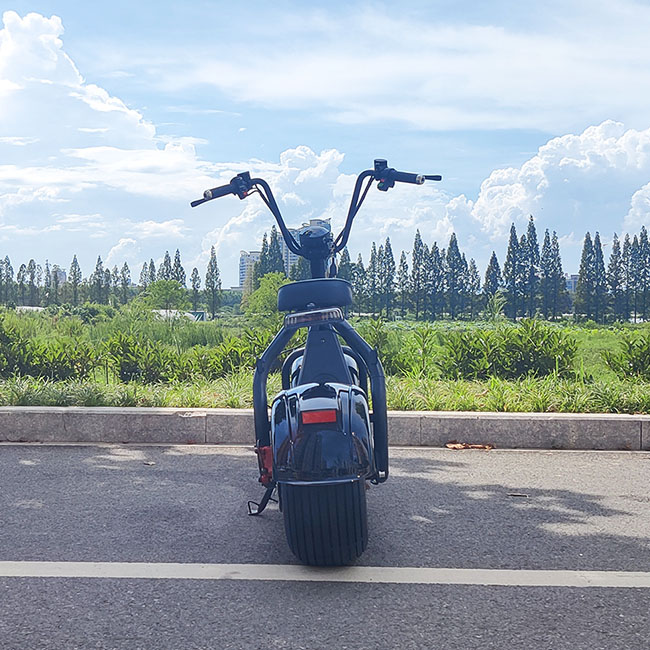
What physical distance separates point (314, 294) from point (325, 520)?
102 centimetres

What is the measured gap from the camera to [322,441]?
3.46 m

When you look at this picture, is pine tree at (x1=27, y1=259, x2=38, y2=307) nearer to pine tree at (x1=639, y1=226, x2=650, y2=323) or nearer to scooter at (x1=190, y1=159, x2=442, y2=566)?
scooter at (x1=190, y1=159, x2=442, y2=566)

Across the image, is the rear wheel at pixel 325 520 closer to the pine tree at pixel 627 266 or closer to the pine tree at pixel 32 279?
the pine tree at pixel 32 279

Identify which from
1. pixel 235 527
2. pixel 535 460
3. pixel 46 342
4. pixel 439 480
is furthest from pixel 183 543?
pixel 46 342

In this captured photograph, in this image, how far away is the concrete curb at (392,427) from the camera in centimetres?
664

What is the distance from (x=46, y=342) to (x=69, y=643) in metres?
7.86

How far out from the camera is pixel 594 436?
21.8 feet

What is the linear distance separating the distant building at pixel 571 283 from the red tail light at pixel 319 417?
191 ft

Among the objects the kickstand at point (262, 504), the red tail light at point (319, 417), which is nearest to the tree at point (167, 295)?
the kickstand at point (262, 504)

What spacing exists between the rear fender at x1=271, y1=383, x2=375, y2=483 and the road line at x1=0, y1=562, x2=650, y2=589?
432mm

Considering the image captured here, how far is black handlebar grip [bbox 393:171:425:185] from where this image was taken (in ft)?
14.0

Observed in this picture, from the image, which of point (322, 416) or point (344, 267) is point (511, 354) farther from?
point (344, 267)

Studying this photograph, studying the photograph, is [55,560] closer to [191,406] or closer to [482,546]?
[482,546]

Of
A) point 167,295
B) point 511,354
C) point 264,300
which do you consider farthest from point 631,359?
point 167,295
